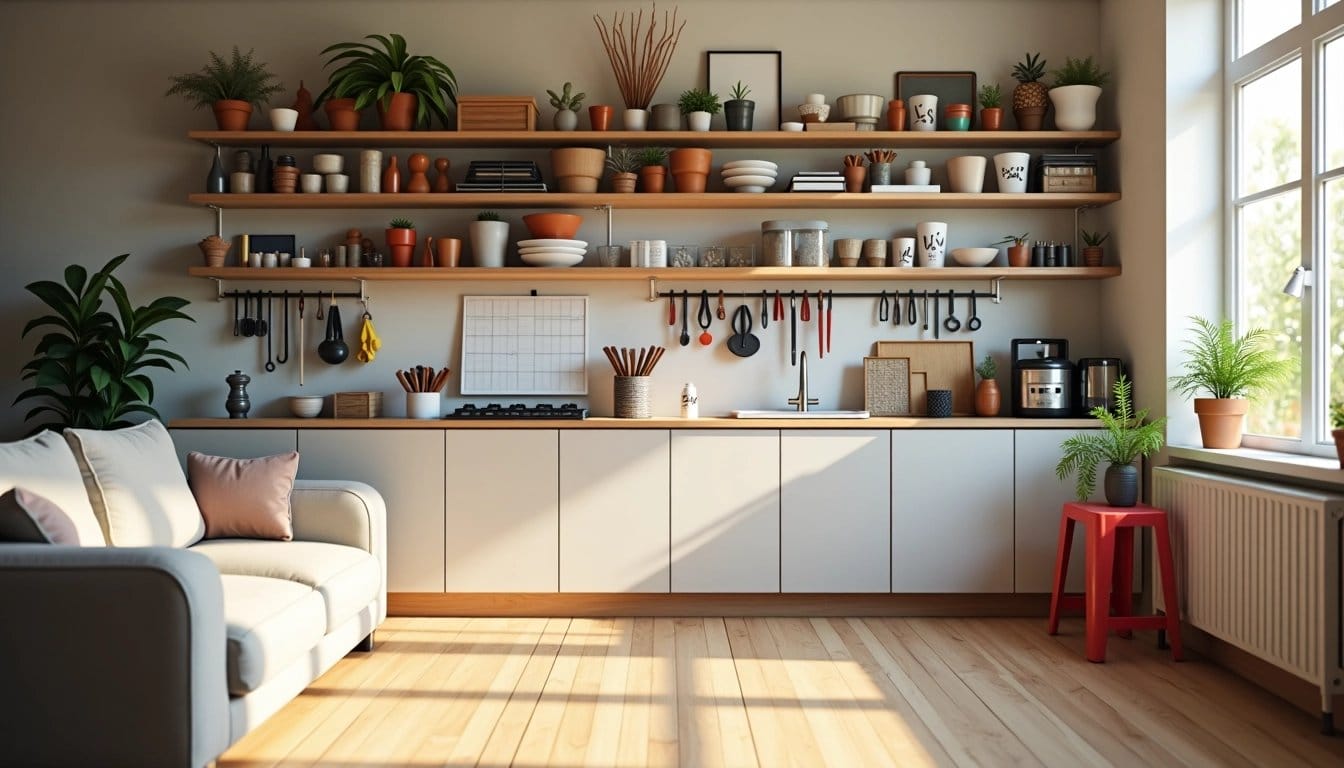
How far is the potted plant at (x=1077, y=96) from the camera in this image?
15.2 ft

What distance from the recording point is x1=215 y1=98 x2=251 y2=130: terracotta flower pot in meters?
4.66

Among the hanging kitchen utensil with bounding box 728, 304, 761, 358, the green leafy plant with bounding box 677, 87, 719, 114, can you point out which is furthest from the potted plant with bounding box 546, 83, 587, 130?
the hanging kitchen utensil with bounding box 728, 304, 761, 358

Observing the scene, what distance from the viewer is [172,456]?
3.75 meters

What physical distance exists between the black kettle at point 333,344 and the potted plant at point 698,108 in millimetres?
1890

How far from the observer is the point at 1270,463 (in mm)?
3459

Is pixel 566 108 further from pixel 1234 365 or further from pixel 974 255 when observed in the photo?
pixel 1234 365

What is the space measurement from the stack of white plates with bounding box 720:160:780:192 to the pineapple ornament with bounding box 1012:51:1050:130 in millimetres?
1177

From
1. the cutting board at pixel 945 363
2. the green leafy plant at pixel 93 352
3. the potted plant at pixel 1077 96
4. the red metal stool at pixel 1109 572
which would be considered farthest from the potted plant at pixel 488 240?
the red metal stool at pixel 1109 572

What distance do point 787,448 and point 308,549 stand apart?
1992mm

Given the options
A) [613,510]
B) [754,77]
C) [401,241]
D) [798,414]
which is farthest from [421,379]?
[754,77]

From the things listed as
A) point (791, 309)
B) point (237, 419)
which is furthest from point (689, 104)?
point (237, 419)

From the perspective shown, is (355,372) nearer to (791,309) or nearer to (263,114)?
(263,114)

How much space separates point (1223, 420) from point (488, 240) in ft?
10.3

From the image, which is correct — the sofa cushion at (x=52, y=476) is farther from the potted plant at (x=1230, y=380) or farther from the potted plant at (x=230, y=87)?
the potted plant at (x=1230, y=380)
